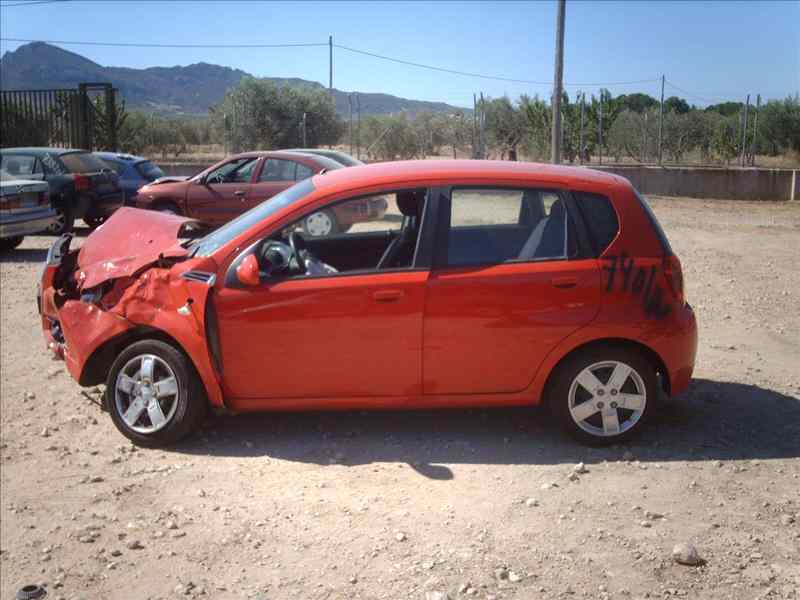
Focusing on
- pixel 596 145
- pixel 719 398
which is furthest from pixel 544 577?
pixel 596 145

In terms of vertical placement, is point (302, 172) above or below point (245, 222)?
above

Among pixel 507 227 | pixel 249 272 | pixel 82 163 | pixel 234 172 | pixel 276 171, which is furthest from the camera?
pixel 82 163

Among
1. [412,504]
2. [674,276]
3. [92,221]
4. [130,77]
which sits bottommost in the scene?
[412,504]

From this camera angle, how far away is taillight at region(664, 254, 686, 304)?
207 inches

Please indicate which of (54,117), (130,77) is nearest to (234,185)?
(54,117)

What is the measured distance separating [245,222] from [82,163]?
12535 millimetres

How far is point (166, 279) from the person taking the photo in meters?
5.46

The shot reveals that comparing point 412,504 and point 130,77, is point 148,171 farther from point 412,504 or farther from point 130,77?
point 130,77

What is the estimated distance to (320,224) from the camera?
5453 millimetres

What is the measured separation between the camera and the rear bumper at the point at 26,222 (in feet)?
44.8

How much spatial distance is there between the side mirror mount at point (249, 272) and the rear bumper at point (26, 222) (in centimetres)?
988

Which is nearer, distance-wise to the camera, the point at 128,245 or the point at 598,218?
the point at 598,218

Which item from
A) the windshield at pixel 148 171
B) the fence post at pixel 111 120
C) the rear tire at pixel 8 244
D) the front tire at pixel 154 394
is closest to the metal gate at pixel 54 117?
the fence post at pixel 111 120

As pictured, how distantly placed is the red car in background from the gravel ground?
8.42 meters
